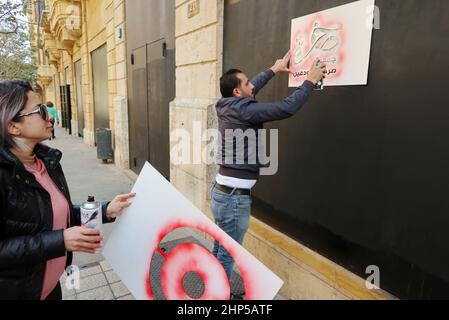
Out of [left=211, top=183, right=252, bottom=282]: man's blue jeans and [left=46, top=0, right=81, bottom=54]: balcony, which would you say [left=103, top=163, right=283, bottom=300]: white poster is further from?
[left=46, top=0, right=81, bottom=54]: balcony

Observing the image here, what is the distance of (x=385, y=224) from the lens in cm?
233

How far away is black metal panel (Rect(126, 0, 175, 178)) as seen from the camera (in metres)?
5.49

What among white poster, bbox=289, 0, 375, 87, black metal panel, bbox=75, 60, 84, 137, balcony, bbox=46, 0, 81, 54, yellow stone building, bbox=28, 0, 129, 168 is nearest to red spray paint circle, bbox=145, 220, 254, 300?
white poster, bbox=289, 0, 375, 87

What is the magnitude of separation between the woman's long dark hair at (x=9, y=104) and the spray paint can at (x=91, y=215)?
0.47 m

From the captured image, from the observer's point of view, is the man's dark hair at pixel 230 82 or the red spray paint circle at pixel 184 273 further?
the man's dark hair at pixel 230 82

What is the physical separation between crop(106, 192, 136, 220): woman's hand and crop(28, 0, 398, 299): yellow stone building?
1.73 m

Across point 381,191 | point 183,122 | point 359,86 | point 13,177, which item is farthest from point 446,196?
point 183,122

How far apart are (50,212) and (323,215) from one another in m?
2.12

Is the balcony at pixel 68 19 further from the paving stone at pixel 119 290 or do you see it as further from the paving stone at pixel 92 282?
the paving stone at pixel 119 290

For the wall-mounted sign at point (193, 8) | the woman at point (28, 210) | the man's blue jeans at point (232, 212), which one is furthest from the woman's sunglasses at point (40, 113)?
the wall-mounted sign at point (193, 8)

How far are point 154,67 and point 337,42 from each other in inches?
171

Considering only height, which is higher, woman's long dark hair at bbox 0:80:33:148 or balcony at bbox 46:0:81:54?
balcony at bbox 46:0:81:54

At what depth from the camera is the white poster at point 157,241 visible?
1.88 meters

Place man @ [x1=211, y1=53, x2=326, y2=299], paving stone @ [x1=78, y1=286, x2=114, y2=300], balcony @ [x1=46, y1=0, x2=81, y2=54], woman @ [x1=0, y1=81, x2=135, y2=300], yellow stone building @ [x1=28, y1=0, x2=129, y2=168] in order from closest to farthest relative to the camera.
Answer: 1. woman @ [x1=0, y1=81, x2=135, y2=300]
2. man @ [x1=211, y1=53, x2=326, y2=299]
3. paving stone @ [x1=78, y1=286, x2=114, y2=300]
4. yellow stone building @ [x1=28, y1=0, x2=129, y2=168]
5. balcony @ [x1=46, y1=0, x2=81, y2=54]
